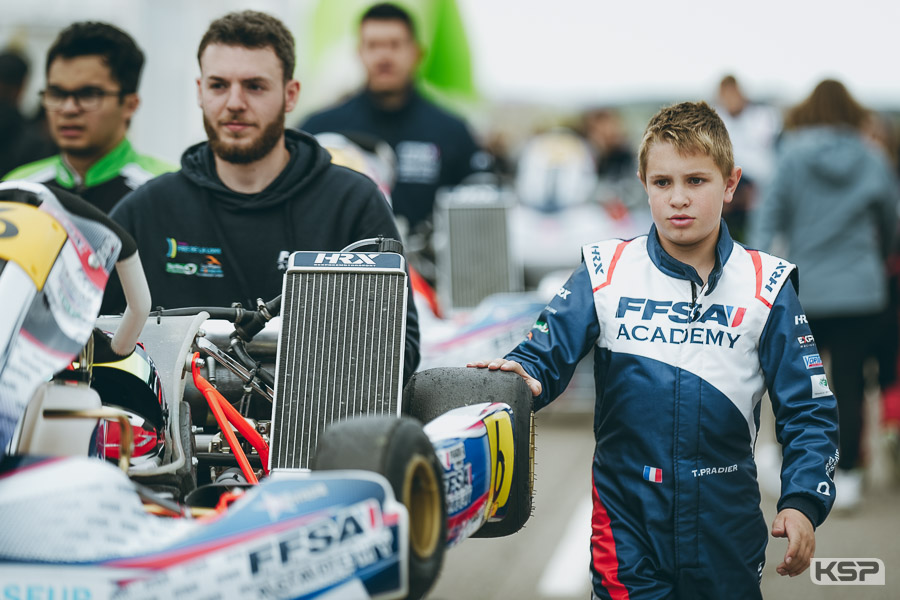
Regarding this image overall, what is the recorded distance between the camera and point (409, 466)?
2781mm

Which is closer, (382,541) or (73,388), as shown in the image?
(382,541)

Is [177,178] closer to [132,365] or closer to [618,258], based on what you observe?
[132,365]

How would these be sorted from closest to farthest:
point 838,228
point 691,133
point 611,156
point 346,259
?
point 691,133
point 346,259
point 838,228
point 611,156

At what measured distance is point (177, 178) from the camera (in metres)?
4.43

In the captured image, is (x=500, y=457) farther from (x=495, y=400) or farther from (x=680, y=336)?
(x=680, y=336)

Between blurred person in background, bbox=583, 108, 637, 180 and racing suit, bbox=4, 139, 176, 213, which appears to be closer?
racing suit, bbox=4, 139, 176, 213

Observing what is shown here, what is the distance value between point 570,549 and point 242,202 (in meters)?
2.70

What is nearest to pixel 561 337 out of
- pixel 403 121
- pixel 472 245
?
pixel 403 121

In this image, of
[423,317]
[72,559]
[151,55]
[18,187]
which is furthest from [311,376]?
[151,55]

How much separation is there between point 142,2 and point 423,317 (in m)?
4.65

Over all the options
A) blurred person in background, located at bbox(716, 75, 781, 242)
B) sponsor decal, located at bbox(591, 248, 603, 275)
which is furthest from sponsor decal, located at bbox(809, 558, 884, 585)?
blurred person in background, located at bbox(716, 75, 781, 242)

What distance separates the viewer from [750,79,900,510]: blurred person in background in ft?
23.5

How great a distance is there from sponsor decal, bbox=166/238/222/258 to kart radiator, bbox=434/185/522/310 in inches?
158

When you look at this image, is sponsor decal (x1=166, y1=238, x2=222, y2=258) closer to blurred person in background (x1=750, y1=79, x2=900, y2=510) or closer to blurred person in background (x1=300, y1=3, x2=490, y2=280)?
blurred person in background (x1=300, y1=3, x2=490, y2=280)
